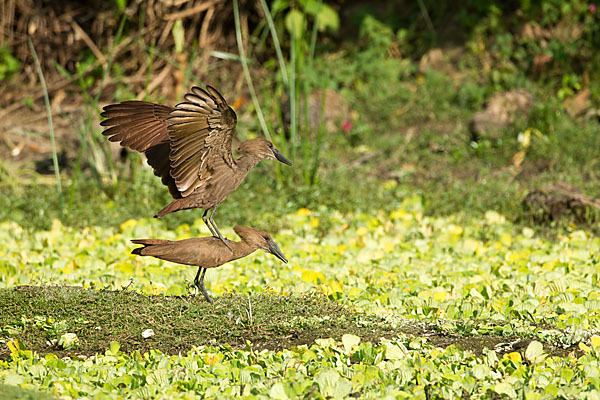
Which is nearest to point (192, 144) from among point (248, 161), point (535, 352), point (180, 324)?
point (248, 161)

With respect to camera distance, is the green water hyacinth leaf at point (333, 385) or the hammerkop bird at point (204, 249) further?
the hammerkop bird at point (204, 249)

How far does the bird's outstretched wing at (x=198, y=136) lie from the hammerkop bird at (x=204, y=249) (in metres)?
0.28

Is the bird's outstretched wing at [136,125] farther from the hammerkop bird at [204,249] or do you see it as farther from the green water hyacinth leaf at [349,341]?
the green water hyacinth leaf at [349,341]

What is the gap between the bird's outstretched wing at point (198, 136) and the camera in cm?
290

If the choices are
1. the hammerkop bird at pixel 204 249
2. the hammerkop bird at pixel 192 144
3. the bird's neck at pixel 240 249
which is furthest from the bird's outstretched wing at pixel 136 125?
the bird's neck at pixel 240 249

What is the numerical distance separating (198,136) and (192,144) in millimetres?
43

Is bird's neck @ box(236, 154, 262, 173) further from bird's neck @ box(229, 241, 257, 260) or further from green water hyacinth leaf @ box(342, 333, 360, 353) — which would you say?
Answer: green water hyacinth leaf @ box(342, 333, 360, 353)

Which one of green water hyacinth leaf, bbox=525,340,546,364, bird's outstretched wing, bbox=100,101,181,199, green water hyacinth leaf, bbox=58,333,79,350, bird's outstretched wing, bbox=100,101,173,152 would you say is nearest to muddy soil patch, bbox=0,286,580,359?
green water hyacinth leaf, bbox=58,333,79,350

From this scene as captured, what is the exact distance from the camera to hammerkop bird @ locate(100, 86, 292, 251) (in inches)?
115

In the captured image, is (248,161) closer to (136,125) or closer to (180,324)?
(136,125)

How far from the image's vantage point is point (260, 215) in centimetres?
586

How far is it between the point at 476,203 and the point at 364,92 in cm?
280

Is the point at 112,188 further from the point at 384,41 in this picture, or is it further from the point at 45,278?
the point at 384,41

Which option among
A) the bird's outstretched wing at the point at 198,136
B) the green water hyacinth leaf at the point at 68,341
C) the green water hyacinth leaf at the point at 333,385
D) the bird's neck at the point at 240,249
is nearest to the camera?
the green water hyacinth leaf at the point at 333,385
